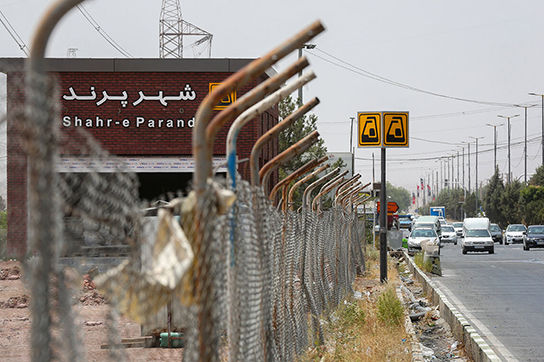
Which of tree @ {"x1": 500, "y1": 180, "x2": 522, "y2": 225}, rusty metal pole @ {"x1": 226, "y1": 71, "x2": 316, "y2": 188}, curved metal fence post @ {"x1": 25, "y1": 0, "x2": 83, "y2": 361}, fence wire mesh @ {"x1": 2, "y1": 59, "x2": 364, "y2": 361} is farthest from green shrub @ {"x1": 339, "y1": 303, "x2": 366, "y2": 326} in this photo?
tree @ {"x1": 500, "y1": 180, "x2": 522, "y2": 225}

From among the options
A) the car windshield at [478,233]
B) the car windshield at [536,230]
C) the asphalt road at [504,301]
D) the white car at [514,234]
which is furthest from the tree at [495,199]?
the asphalt road at [504,301]

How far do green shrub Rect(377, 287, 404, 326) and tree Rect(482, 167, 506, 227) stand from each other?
76.2 m

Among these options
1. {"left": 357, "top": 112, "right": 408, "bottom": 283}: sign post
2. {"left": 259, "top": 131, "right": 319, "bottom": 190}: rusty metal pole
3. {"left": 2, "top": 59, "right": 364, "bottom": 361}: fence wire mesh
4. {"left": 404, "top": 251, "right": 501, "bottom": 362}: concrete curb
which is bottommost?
{"left": 404, "top": 251, "right": 501, "bottom": 362}: concrete curb

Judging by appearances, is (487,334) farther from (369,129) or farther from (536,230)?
(536,230)

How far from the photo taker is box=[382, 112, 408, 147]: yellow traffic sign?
2147cm

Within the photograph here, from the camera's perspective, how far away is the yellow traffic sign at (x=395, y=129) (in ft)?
70.4

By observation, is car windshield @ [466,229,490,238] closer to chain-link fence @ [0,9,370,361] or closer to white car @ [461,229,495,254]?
white car @ [461,229,495,254]

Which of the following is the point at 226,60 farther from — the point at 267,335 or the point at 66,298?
the point at 66,298

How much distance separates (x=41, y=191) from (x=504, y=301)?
1750 centimetres

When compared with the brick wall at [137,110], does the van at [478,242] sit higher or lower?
lower

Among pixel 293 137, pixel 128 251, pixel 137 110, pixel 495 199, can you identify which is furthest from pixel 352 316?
pixel 495 199

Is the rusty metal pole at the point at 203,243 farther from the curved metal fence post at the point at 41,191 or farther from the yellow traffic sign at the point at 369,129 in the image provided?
the yellow traffic sign at the point at 369,129

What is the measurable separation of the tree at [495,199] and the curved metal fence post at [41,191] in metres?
87.7

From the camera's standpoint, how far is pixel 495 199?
91375mm
